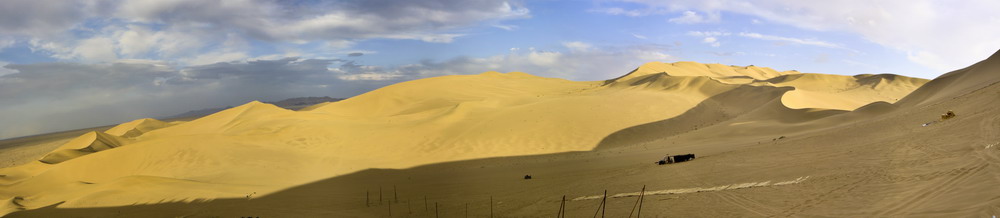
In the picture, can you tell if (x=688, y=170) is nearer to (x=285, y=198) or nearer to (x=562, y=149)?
(x=285, y=198)

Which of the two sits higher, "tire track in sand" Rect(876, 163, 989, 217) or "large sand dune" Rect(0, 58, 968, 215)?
"large sand dune" Rect(0, 58, 968, 215)

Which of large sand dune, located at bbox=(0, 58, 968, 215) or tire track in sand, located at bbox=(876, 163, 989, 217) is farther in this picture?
large sand dune, located at bbox=(0, 58, 968, 215)

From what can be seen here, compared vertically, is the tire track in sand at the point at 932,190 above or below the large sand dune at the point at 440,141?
below

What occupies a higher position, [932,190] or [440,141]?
[440,141]

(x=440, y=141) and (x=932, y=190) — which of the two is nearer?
(x=932, y=190)

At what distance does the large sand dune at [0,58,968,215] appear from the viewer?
17.9 metres

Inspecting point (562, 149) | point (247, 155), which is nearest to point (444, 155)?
point (562, 149)

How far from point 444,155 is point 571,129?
272 inches

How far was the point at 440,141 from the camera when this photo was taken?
94.3ft

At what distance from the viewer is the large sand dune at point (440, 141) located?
17.9 m

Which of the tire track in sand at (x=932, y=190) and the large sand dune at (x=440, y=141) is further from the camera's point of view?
the large sand dune at (x=440, y=141)

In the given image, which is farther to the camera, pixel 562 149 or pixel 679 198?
pixel 562 149

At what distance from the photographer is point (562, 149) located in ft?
85.5

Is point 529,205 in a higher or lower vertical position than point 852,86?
lower
